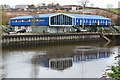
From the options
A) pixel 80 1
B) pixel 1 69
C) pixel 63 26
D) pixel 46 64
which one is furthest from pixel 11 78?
pixel 80 1

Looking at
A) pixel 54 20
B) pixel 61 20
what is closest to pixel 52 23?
pixel 54 20

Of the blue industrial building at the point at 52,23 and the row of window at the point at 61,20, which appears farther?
the row of window at the point at 61,20

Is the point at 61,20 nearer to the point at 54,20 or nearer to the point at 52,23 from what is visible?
the point at 54,20

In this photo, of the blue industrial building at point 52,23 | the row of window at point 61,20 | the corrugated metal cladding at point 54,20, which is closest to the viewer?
the corrugated metal cladding at point 54,20

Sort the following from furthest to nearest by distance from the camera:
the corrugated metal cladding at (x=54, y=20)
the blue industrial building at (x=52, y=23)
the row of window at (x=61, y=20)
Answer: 1. the row of window at (x=61, y=20)
2. the blue industrial building at (x=52, y=23)
3. the corrugated metal cladding at (x=54, y=20)

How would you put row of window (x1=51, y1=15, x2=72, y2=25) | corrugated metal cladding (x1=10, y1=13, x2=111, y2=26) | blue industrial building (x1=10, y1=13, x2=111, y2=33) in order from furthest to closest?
row of window (x1=51, y1=15, x2=72, y2=25) → blue industrial building (x1=10, y1=13, x2=111, y2=33) → corrugated metal cladding (x1=10, y1=13, x2=111, y2=26)

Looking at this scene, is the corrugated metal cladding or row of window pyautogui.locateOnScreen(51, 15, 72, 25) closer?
the corrugated metal cladding

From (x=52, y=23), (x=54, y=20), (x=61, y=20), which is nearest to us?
(x=52, y=23)

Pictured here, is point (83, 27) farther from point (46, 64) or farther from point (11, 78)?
point (11, 78)

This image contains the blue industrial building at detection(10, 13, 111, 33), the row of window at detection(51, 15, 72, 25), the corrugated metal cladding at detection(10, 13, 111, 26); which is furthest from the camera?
the row of window at detection(51, 15, 72, 25)

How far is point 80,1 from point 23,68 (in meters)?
43.7

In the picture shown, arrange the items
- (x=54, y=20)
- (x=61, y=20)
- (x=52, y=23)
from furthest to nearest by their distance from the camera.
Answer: (x=61, y=20) → (x=54, y=20) → (x=52, y=23)

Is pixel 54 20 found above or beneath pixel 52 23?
above

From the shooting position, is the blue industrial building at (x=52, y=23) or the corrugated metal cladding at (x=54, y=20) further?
the blue industrial building at (x=52, y=23)
